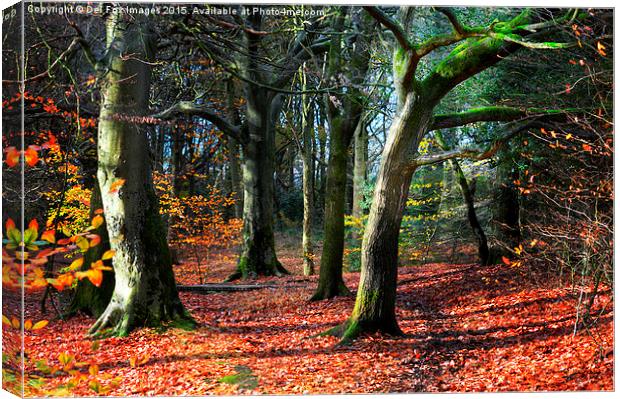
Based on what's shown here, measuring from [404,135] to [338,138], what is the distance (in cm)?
192

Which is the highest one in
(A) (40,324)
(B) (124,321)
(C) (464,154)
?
(C) (464,154)

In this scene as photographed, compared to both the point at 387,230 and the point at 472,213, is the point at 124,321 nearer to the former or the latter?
the point at 387,230

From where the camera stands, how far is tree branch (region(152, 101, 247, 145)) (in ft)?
18.5

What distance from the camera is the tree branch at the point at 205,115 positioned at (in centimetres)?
563

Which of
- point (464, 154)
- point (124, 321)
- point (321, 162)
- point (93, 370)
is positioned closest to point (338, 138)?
point (321, 162)

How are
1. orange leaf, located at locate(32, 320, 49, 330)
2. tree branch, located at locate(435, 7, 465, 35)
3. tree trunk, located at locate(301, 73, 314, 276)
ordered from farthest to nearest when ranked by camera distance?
tree trunk, located at locate(301, 73, 314, 276)
tree branch, located at locate(435, 7, 465, 35)
orange leaf, located at locate(32, 320, 49, 330)

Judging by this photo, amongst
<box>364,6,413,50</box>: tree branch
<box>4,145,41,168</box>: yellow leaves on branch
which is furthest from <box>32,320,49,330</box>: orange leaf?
<box>364,6,413,50</box>: tree branch

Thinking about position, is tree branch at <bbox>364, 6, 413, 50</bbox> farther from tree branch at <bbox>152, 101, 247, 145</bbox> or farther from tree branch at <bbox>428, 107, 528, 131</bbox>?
tree branch at <bbox>152, 101, 247, 145</bbox>

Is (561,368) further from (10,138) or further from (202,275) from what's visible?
(10,138)

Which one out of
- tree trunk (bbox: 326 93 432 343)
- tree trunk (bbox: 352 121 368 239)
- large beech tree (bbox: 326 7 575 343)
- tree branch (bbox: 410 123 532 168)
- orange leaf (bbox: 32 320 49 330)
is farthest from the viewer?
tree trunk (bbox: 352 121 368 239)

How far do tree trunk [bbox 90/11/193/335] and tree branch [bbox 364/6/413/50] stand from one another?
201 centimetres

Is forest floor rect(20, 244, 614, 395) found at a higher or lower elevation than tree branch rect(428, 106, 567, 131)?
lower

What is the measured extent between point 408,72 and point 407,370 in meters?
2.69

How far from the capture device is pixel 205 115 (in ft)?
21.2
